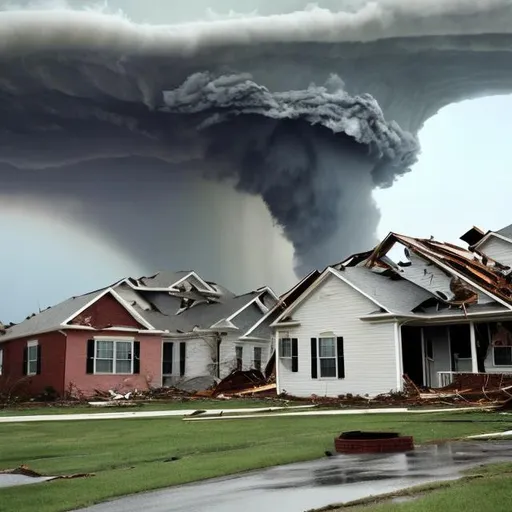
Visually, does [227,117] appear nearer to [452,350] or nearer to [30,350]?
[30,350]

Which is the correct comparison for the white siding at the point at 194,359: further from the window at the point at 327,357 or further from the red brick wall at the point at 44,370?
the window at the point at 327,357

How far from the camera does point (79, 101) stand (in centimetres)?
5469

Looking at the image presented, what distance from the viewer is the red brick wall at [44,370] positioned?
29.1 metres

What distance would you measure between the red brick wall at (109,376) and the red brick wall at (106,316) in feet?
1.31

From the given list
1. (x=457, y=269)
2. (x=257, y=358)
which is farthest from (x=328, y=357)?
(x=257, y=358)

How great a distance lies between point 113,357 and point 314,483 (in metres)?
24.4

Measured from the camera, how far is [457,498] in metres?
5.71

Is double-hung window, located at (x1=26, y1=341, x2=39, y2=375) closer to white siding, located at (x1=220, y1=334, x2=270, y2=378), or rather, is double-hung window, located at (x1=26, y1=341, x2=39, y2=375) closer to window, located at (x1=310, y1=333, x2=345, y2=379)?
white siding, located at (x1=220, y1=334, x2=270, y2=378)

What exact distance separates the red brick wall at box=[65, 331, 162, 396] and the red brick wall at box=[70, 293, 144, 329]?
40cm

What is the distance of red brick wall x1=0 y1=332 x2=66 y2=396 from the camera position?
29145 millimetres

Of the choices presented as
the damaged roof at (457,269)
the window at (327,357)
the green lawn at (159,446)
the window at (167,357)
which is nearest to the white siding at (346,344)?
the window at (327,357)

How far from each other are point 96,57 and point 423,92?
83.4ft

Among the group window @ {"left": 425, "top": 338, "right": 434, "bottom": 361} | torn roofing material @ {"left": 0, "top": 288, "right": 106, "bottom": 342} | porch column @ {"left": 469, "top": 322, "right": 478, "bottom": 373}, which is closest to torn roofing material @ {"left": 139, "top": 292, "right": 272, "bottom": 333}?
torn roofing material @ {"left": 0, "top": 288, "right": 106, "bottom": 342}

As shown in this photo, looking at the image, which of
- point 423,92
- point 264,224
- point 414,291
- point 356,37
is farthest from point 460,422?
point 423,92
